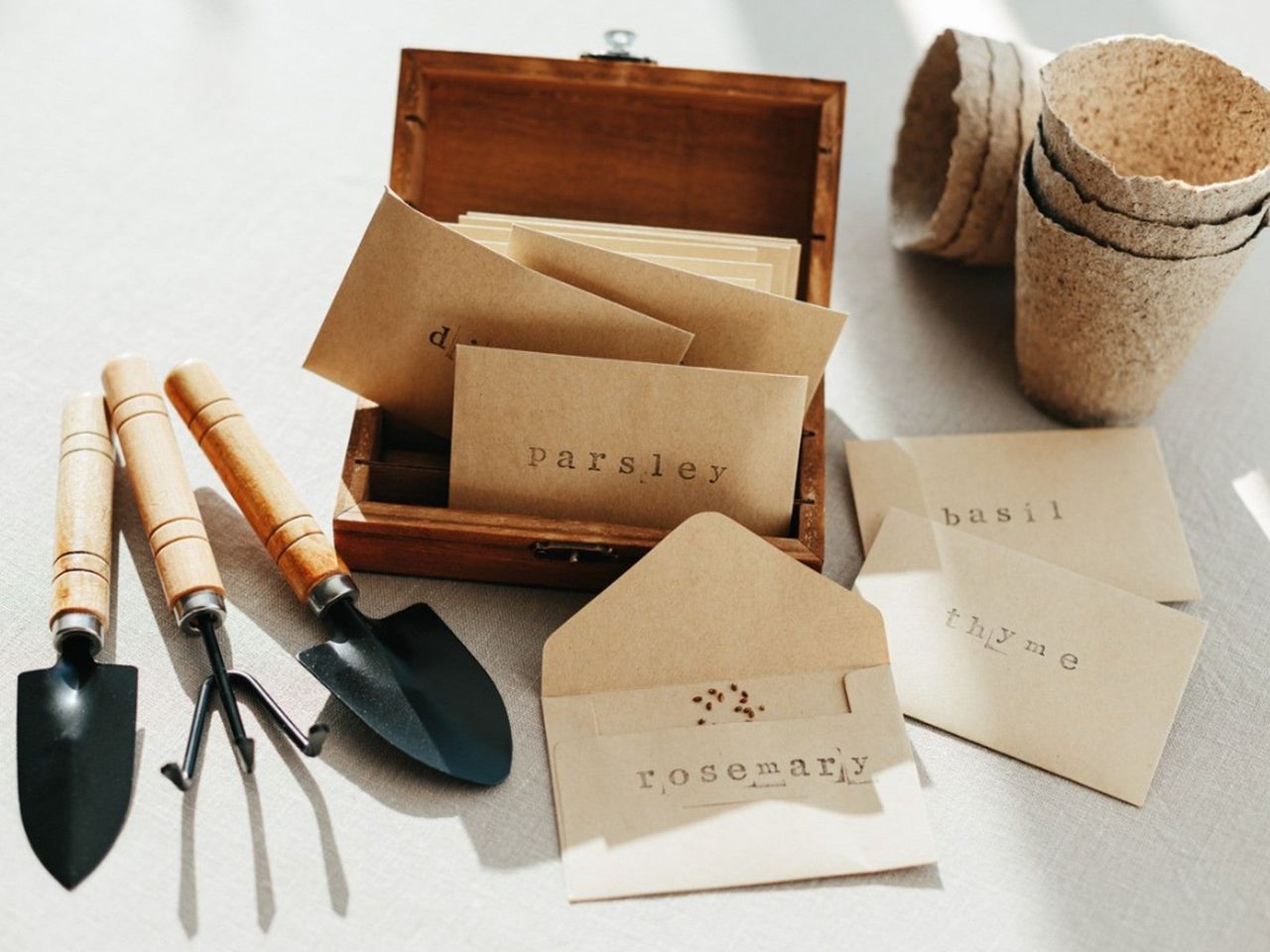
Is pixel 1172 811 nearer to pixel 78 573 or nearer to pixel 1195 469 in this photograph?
pixel 1195 469

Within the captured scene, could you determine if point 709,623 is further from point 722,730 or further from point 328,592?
point 328,592

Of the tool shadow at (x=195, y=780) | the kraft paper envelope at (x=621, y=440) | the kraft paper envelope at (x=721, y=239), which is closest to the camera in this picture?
the tool shadow at (x=195, y=780)

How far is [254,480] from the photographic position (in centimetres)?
88

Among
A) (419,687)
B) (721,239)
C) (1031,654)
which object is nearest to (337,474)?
(419,687)

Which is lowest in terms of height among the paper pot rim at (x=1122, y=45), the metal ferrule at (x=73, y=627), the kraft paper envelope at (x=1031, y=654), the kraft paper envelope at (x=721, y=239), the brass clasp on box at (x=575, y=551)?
the metal ferrule at (x=73, y=627)

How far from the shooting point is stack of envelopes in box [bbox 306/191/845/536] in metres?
0.85

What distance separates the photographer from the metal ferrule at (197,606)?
2.70 ft

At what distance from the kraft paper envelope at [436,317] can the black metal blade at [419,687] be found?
6.2 inches

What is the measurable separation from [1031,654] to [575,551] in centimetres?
31

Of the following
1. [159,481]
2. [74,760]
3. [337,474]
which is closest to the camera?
[74,760]

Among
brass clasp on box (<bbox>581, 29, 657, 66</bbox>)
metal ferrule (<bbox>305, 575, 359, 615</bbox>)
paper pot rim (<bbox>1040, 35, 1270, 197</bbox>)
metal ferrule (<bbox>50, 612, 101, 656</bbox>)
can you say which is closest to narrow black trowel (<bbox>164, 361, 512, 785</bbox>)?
metal ferrule (<bbox>305, 575, 359, 615</bbox>)

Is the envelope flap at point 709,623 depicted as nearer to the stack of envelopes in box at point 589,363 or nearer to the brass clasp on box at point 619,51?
the stack of envelopes in box at point 589,363

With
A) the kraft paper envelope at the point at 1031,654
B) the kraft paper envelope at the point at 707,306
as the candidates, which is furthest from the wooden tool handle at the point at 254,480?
the kraft paper envelope at the point at 1031,654

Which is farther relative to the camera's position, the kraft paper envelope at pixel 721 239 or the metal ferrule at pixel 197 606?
the kraft paper envelope at pixel 721 239
